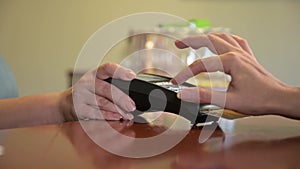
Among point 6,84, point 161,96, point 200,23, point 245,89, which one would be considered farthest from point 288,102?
point 200,23

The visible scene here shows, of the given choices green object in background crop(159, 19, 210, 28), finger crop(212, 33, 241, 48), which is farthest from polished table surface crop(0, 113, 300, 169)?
green object in background crop(159, 19, 210, 28)

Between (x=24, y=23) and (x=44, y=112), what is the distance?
71.4 inches

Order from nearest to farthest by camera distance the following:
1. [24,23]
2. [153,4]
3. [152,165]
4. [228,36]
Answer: [152,165] → [228,36] → [24,23] → [153,4]

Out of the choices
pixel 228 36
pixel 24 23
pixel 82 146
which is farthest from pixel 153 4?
pixel 82 146

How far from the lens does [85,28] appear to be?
8.13ft

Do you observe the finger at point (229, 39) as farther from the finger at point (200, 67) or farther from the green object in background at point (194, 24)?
the green object in background at point (194, 24)

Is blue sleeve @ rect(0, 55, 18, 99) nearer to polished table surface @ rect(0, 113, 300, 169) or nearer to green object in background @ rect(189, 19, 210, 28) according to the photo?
polished table surface @ rect(0, 113, 300, 169)

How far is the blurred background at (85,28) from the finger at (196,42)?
1615mm

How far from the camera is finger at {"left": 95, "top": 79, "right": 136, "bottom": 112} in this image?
2.07ft

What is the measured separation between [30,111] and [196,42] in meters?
0.27

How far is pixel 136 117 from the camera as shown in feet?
2.23

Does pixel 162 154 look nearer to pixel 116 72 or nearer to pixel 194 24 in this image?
pixel 116 72

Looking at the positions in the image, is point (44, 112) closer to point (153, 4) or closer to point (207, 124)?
point (207, 124)

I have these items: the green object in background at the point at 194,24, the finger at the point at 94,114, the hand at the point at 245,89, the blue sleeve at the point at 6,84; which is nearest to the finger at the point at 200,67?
the hand at the point at 245,89
